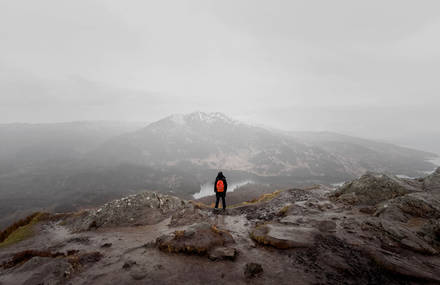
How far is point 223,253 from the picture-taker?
33.0 feet

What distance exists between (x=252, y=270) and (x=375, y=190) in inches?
692

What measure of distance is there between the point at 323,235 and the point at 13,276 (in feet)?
55.4

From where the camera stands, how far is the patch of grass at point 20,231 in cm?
1625

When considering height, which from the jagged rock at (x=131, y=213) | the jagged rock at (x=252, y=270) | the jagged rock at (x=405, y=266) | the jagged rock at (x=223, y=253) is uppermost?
the jagged rock at (x=405, y=266)

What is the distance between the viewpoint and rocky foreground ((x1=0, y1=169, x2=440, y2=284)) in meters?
8.36

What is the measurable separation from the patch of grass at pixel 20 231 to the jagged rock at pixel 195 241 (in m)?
14.9

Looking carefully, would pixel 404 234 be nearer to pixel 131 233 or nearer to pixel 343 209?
pixel 343 209

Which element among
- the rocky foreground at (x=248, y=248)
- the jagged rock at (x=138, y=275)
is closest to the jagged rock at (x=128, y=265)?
the rocky foreground at (x=248, y=248)

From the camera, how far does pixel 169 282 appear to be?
27.0ft

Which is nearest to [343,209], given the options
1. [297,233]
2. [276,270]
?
[297,233]

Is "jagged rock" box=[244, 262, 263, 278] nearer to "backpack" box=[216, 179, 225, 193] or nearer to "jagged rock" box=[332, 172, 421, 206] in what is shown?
"backpack" box=[216, 179, 225, 193]

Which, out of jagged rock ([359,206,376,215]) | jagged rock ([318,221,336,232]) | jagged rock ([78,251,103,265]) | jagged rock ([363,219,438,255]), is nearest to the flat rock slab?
jagged rock ([318,221,336,232])

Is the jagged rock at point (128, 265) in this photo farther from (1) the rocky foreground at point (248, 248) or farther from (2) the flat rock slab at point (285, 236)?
(2) the flat rock slab at point (285, 236)

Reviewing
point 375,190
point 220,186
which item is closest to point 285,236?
point 220,186
